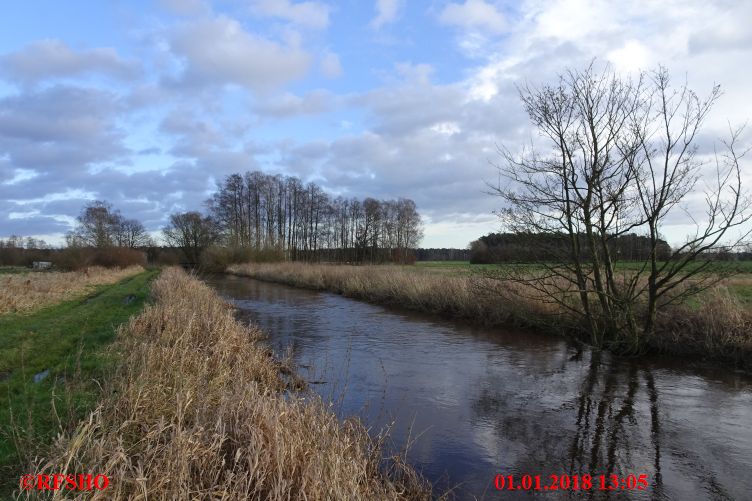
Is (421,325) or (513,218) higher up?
(513,218)

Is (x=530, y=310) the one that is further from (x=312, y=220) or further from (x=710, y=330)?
(x=312, y=220)

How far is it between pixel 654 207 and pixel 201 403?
10043 mm

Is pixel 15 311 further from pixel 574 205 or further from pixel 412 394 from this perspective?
pixel 574 205

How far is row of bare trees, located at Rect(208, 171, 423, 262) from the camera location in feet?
214

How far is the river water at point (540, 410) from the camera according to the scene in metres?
5.20

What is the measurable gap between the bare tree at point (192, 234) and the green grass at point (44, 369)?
5013 cm

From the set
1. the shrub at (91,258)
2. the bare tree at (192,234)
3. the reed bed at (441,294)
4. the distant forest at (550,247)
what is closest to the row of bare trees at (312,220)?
the bare tree at (192,234)

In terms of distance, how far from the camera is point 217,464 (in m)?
3.49

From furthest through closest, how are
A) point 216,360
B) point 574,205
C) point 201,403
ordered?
point 574,205
point 216,360
point 201,403

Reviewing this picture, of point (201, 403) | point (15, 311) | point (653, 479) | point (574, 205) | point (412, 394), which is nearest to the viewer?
point (201, 403)

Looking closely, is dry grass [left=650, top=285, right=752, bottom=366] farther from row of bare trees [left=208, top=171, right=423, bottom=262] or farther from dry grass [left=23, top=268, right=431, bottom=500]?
row of bare trees [left=208, top=171, right=423, bottom=262]

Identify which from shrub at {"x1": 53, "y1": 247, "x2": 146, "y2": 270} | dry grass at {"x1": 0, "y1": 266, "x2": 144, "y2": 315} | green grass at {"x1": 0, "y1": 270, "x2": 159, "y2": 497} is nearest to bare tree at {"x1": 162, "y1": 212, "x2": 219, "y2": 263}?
shrub at {"x1": 53, "y1": 247, "x2": 146, "y2": 270}

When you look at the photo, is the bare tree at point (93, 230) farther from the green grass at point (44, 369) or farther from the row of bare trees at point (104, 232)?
the green grass at point (44, 369)

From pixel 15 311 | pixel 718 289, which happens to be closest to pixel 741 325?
pixel 718 289
